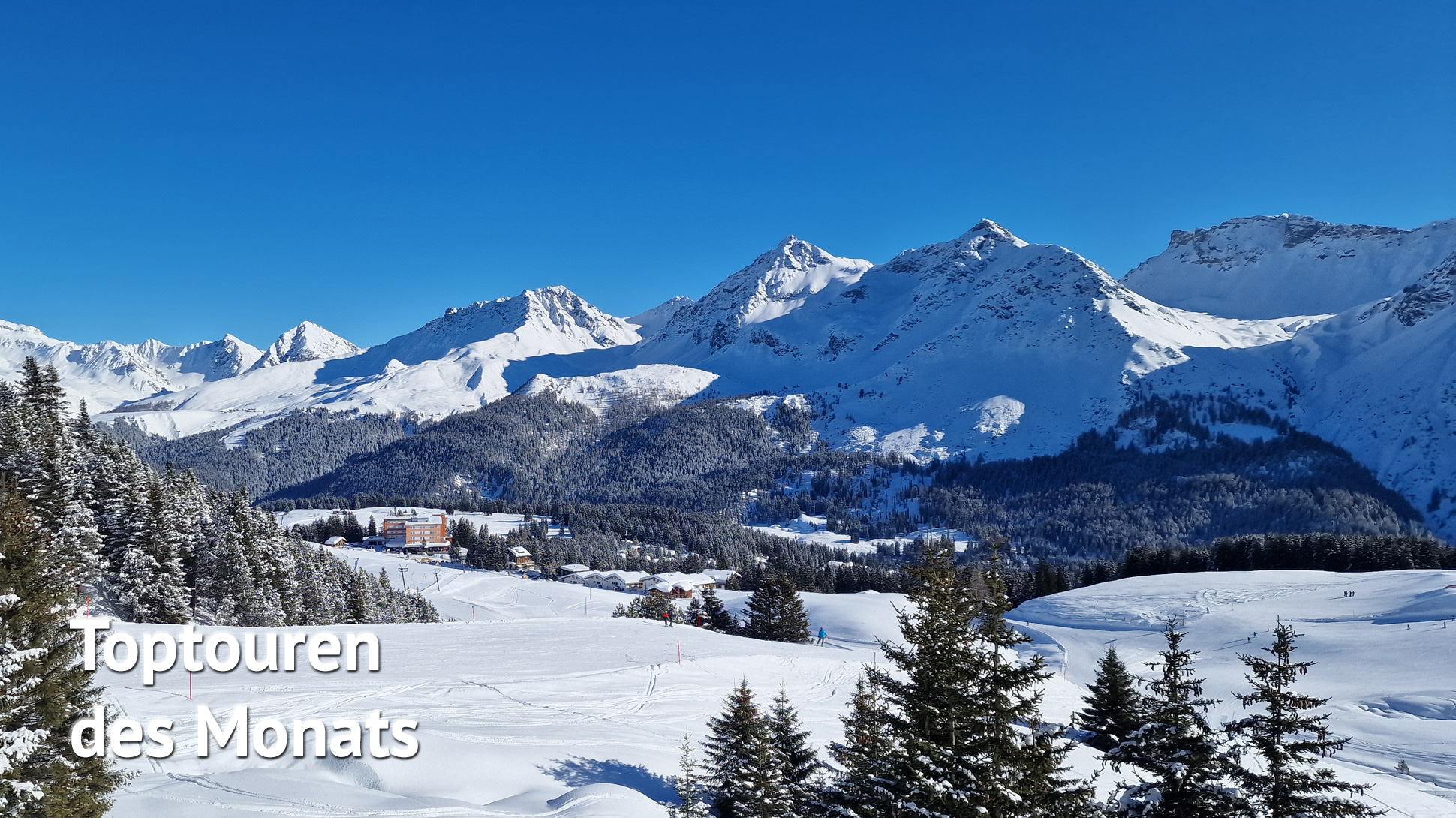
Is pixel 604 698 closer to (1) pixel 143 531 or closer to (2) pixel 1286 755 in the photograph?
(2) pixel 1286 755

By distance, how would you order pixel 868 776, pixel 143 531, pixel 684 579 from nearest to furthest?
pixel 868 776
pixel 143 531
pixel 684 579

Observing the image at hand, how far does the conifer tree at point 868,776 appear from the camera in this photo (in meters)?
11.7

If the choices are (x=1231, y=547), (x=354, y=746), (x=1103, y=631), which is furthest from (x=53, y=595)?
(x=1231, y=547)

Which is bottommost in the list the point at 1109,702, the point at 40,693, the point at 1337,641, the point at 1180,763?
the point at 1337,641

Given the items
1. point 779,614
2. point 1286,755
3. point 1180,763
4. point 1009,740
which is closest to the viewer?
point 1009,740

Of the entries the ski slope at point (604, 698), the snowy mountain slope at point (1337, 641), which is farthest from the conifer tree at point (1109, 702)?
the snowy mountain slope at point (1337, 641)

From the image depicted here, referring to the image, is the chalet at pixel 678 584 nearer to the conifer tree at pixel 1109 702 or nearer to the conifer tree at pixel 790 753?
the conifer tree at pixel 1109 702

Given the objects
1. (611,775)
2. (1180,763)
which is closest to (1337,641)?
(1180,763)

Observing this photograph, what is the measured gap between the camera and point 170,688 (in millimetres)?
27078

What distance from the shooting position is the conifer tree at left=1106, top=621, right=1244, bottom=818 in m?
13.3

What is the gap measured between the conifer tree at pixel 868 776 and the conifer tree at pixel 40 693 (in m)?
12.8

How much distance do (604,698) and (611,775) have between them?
9573 millimetres

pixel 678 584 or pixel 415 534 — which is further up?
pixel 415 534

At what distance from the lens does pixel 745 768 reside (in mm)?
19016
